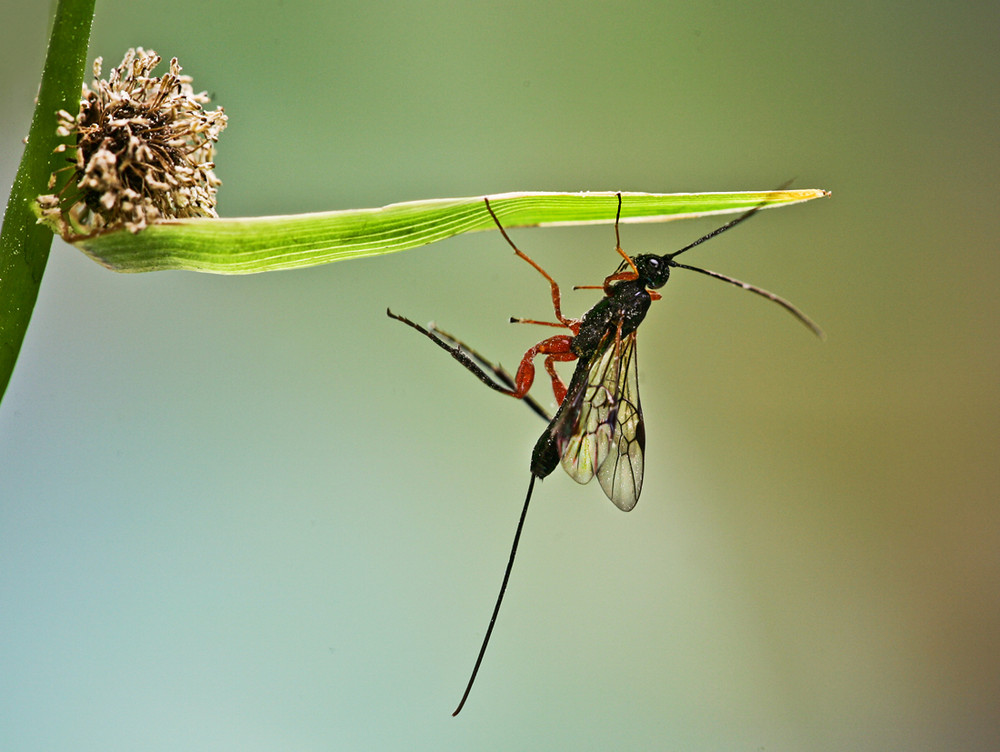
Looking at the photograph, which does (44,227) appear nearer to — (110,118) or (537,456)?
(110,118)

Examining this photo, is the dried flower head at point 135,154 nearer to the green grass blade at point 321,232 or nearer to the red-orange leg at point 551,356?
the green grass blade at point 321,232

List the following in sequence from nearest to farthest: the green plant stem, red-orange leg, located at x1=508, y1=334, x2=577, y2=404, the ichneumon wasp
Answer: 1. the green plant stem
2. the ichneumon wasp
3. red-orange leg, located at x1=508, y1=334, x2=577, y2=404

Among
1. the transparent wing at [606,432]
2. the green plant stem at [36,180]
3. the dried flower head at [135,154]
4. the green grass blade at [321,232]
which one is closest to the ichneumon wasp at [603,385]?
the transparent wing at [606,432]

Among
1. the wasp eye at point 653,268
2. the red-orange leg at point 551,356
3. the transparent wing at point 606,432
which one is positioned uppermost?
the wasp eye at point 653,268

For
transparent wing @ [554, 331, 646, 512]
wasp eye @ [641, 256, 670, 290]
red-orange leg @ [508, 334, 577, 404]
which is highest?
wasp eye @ [641, 256, 670, 290]

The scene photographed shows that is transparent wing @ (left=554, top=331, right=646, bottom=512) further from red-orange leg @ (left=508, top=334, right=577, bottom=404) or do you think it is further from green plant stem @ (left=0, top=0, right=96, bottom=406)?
green plant stem @ (left=0, top=0, right=96, bottom=406)

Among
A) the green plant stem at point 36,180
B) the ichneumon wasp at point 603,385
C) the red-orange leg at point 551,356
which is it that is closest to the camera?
the green plant stem at point 36,180

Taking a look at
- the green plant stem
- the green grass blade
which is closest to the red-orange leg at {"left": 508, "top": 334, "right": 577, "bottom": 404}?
the green grass blade
